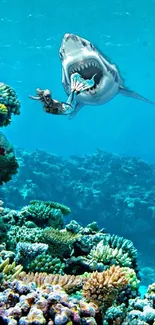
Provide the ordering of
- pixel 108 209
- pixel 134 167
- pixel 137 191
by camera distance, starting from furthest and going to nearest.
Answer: pixel 134 167 → pixel 137 191 → pixel 108 209

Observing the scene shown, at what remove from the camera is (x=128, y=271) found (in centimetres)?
463

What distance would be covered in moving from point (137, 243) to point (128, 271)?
15.7 meters

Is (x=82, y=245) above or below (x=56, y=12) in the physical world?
below

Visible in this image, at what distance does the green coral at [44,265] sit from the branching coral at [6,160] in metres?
2.78

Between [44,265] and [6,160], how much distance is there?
292cm

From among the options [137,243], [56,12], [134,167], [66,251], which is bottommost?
[66,251]

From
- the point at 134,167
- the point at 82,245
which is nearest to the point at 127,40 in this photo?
the point at 134,167

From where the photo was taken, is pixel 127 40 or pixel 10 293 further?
pixel 127 40

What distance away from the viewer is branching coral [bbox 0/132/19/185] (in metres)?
7.12

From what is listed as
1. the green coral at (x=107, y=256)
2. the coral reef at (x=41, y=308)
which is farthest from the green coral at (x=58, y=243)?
the coral reef at (x=41, y=308)

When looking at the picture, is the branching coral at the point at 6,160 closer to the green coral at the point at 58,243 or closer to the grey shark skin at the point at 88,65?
the green coral at the point at 58,243

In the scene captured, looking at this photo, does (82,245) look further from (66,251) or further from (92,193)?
(92,193)

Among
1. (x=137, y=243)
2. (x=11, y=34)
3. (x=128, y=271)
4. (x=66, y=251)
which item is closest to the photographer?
(x=128, y=271)

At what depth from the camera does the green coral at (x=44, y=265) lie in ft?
16.0
